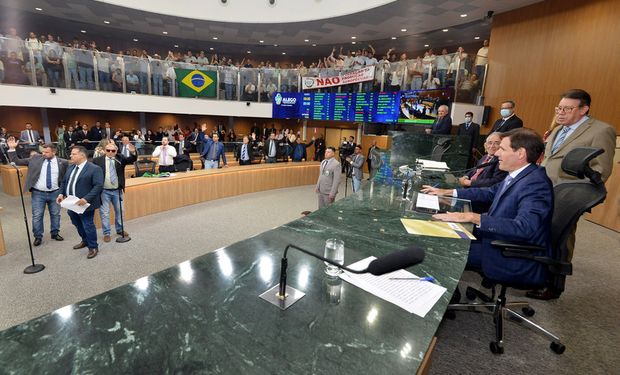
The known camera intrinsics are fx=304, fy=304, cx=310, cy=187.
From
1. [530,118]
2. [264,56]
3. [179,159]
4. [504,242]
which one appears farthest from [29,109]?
[530,118]

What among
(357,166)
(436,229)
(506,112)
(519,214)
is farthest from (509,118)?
(436,229)

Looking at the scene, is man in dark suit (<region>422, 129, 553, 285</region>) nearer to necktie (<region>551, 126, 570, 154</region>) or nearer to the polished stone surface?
necktie (<region>551, 126, 570, 154</region>)

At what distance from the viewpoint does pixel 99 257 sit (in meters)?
4.34

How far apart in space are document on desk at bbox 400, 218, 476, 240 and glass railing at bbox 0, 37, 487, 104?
7.83 m

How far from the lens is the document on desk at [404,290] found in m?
1.36

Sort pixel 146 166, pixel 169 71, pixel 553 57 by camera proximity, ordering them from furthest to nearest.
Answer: pixel 169 71 < pixel 553 57 < pixel 146 166

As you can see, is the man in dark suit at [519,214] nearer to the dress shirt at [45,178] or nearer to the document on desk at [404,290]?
the document on desk at [404,290]

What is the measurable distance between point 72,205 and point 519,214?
16.2 ft

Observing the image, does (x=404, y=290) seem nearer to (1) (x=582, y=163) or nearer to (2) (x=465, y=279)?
(1) (x=582, y=163)

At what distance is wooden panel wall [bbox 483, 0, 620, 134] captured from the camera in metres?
6.53

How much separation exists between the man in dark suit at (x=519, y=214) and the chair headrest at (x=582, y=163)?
6.1 inches

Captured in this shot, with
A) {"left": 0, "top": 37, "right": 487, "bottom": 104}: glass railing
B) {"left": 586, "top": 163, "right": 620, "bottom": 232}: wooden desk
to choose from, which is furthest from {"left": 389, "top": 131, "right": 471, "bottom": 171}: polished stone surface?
{"left": 0, "top": 37, "right": 487, "bottom": 104}: glass railing

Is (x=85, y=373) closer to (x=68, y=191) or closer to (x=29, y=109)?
(x=68, y=191)

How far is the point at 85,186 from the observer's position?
420cm
